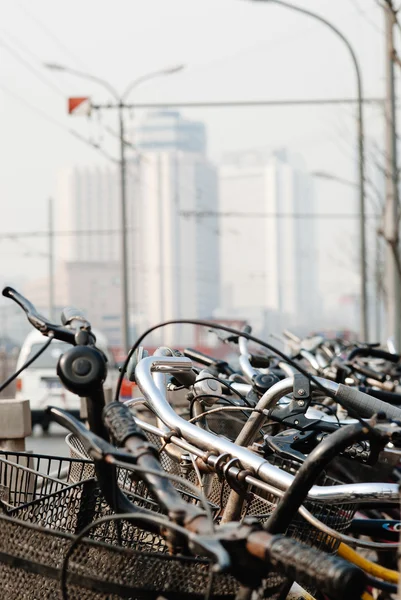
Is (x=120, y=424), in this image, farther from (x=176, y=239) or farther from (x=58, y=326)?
(x=176, y=239)

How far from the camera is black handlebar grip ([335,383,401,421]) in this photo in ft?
7.55

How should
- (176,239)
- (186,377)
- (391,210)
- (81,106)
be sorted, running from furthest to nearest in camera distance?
(176,239) → (81,106) → (391,210) → (186,377)

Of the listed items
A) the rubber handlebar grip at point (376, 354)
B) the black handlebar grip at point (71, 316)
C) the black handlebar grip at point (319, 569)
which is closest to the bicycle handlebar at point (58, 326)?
the black handlebar grip at point (71, 316)

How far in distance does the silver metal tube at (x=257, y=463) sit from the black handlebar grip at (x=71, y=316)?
21 cm

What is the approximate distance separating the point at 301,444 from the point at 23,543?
112cm

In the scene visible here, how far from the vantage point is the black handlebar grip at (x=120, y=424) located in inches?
77.8

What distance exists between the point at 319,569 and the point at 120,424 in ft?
1.63

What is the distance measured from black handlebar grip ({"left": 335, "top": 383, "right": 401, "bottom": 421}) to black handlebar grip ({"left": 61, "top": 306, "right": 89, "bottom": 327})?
23.3 inches

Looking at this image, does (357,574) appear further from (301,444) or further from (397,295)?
(397,295)

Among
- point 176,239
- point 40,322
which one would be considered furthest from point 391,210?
point 176,239

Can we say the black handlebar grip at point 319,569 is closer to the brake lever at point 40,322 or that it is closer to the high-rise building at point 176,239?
the brake lever at point 40,322

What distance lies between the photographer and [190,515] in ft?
5.90

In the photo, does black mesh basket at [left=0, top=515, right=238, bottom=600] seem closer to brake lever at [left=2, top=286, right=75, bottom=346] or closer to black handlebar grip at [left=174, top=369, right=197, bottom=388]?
brake lever at [left=2, top=286, right=75, bottom=346]

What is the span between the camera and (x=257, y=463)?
2.38m
